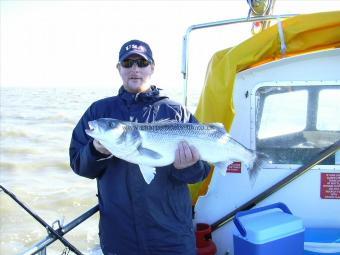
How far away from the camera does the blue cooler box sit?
3.55 metres

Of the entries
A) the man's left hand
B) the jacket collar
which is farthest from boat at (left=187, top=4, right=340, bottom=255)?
the man's left hand

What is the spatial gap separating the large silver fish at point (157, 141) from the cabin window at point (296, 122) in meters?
1.16

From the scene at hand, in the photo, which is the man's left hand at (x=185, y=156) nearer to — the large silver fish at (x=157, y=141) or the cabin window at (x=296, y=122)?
the large silver fish at (x=157, y=141)

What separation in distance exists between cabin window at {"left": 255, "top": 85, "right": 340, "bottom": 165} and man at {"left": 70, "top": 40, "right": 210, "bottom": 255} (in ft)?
4.36

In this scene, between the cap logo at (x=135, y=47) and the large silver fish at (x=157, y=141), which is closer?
the large silver fish at (x=157, y=141)

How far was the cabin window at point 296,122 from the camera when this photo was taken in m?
4.50

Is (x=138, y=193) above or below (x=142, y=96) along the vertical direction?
below

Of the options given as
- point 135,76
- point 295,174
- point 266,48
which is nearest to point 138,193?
point 135,76

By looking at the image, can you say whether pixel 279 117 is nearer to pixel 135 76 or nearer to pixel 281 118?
pixel 281 118

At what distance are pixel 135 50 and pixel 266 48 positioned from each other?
147 centimetres

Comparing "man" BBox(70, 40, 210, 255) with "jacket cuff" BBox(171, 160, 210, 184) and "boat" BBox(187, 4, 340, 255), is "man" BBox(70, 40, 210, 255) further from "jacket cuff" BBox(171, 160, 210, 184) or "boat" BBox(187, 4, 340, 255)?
"boat" BBox(187, 4, 340, 255)

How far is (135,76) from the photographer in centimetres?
353

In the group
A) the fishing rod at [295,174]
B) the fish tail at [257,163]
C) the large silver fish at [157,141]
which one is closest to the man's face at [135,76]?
the large silver fish at [157,141]

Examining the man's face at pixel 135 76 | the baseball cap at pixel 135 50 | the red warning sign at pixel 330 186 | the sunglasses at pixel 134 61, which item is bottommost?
the red warning sign at pixel 330 186
